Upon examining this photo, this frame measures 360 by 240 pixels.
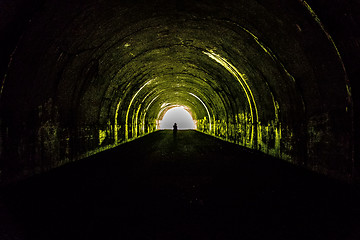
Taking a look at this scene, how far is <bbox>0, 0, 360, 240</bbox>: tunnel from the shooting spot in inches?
115

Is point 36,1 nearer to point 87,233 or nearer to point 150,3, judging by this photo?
point 150,3

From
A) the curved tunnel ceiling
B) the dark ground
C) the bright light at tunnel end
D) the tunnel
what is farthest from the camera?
the bright light at tunnel end

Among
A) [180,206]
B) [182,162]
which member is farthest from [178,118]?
[180,206]

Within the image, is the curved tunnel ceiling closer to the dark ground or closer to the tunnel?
the tunnel

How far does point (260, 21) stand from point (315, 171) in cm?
362

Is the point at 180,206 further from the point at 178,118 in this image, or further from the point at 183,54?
the point at 178,118

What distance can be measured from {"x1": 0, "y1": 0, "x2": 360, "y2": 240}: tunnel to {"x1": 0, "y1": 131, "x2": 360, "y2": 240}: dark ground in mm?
24

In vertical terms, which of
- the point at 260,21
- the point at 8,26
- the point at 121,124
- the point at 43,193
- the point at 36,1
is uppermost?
the point at 260,21

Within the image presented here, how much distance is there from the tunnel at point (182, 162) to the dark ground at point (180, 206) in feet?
0.08

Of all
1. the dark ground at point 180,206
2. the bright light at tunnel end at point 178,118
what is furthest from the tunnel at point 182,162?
the bright light at tunnel end at point 178,118

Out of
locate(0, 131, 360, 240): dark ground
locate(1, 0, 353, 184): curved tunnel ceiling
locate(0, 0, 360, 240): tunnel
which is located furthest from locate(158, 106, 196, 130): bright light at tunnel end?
locate(0, 131, 360, 240): dark ground

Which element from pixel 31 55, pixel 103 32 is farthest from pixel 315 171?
pixel 31 55

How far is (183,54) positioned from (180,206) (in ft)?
23.5

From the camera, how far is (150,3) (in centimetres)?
498
